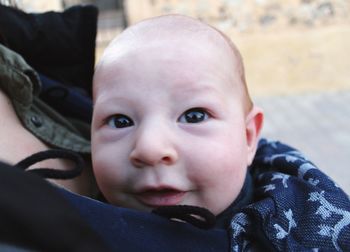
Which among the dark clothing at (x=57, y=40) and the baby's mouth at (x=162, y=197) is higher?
the baby's mouth at (x=162, y=197)

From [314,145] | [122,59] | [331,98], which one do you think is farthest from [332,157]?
[122,59]


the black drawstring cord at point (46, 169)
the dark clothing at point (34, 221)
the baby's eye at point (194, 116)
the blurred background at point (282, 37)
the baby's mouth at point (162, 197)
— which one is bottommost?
the blurred background at point (282, 37)

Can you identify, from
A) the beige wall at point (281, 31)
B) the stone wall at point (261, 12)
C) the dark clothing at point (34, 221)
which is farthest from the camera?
the stone wall at point (261, 12)

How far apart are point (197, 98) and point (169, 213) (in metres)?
0.18

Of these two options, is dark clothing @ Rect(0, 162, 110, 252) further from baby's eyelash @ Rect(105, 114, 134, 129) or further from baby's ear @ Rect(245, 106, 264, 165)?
baby's ear @ Rect(245, 106, 264, 165)

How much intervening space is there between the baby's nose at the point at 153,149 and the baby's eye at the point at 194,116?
47 mm

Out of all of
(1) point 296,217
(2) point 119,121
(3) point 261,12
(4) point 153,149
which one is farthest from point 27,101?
(3) point 261,12

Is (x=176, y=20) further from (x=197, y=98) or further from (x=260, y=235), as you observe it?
(x=260, y=235)

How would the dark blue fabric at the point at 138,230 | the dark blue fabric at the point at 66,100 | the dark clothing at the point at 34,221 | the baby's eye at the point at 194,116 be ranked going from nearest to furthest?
the dark clothing at the point at 34,221 → the dark blue fabric at the point at 138,230 → the baby's eye at the point at 194,116 → the dark blue fabric at the point at 66,100

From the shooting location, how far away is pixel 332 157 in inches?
129

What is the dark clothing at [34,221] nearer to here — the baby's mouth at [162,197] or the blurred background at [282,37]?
the baby's mouth at [162,197]

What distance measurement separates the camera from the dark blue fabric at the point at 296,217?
71 centimetres

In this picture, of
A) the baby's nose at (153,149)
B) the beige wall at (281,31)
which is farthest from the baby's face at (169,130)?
the beige wall at (281,31)

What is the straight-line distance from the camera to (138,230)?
0.65 m
